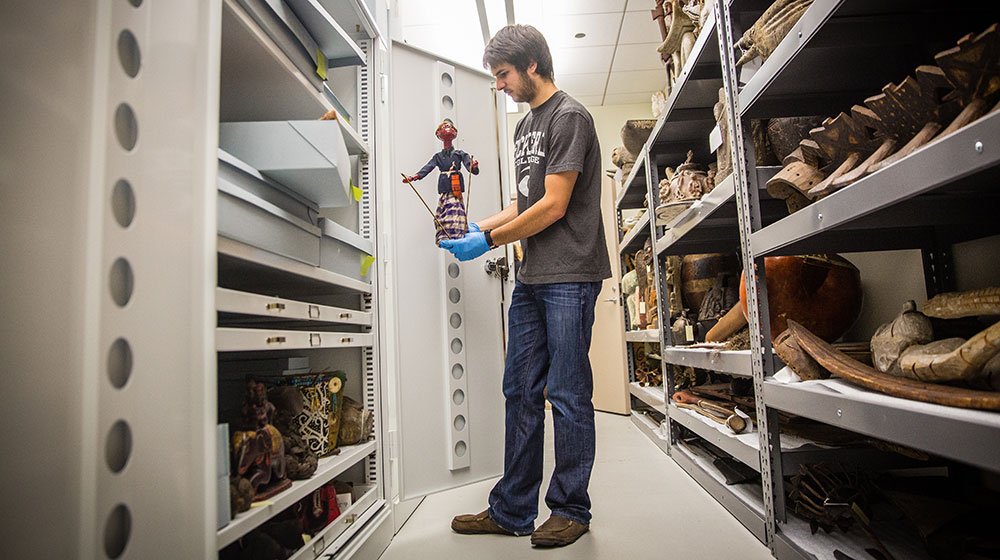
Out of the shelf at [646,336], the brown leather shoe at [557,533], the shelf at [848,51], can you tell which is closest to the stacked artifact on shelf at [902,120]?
the shelf at [848,51]

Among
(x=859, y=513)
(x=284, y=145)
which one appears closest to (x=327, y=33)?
(x=284, y=145)

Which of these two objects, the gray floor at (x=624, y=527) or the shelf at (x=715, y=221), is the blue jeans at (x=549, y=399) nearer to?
the gray floor at (x=624, y=527)

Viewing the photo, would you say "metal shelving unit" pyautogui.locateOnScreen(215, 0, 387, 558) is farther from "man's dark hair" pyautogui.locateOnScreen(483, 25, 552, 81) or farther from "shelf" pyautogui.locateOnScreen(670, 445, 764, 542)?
"shelf" pyautogui.locateOnScreen(670, 445, 764, 542)

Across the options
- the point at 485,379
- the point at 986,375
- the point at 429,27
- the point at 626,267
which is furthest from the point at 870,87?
the point at 429,27

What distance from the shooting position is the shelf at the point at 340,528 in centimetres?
125

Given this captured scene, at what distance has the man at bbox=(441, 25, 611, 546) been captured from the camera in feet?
5.49

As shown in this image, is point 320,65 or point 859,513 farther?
point 320,65

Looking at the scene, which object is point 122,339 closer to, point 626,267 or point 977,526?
point 977,526

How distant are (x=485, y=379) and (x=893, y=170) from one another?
1661 millimetres

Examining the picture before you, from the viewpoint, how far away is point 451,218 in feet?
6.48

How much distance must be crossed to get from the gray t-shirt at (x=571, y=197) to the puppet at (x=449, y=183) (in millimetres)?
280

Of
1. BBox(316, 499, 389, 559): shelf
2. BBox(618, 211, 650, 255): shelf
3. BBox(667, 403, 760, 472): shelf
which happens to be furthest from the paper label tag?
BBox(618, 211, 650, 255): shelf

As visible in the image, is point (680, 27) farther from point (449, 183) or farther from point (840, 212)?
point (840, 212)

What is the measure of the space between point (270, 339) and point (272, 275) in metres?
0.40
